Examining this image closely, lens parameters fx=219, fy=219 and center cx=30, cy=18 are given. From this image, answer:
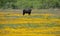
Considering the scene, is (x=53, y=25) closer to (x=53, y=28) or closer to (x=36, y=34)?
(x=53, y=28)

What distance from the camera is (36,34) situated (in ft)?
23.2

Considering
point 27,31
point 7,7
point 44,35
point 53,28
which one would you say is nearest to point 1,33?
point 27,31

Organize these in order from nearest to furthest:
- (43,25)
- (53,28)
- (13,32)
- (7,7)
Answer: (13,32) → (53,28) → (43,25) → (7,7)

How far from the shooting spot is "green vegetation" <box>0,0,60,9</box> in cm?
1512

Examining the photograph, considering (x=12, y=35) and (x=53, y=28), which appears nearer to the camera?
(x=12, y=35)

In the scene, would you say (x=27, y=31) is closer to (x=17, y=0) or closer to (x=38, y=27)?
(x=38, y=27)

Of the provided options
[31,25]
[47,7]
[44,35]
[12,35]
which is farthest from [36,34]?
[47,7]

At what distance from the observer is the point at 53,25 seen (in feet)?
28.3

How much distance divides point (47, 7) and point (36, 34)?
27.1 ft

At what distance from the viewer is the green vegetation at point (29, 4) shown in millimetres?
15125

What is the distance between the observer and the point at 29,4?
49.7ft

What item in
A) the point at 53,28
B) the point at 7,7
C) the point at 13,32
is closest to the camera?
the point at 13,32

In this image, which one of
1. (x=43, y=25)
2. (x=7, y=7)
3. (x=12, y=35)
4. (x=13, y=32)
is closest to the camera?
(x=12, y=35)

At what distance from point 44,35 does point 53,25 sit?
5.72 ft
